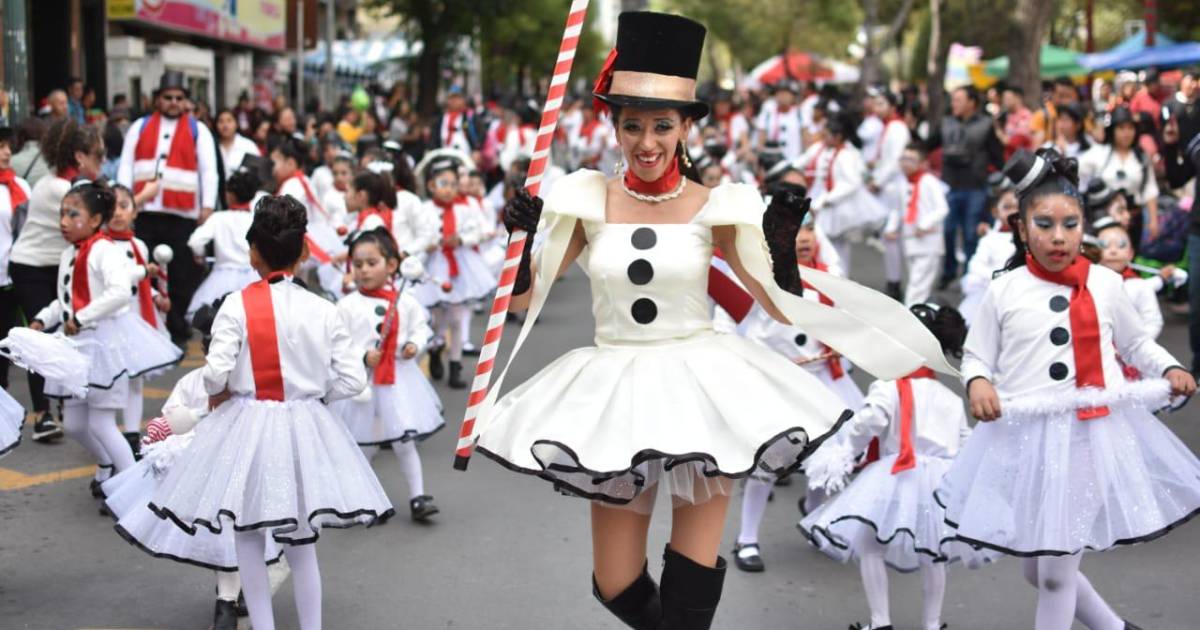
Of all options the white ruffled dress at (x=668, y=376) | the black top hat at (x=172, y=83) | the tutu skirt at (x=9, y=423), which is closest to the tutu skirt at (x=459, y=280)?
the black top hat at (x=172, y=83)

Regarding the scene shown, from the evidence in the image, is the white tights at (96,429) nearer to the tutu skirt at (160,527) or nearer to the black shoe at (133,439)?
the black shoe at (133,439)

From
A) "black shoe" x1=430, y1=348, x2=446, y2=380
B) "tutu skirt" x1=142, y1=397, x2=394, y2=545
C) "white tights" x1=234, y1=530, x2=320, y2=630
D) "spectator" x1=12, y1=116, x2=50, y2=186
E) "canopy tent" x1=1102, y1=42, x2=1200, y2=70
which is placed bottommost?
"black shoe" x1=430, y1=348, x2=446, y2=380

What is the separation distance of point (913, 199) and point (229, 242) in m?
6.21

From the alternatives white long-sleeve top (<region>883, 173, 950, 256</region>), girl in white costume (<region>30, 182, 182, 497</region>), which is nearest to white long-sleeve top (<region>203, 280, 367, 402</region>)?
girl in white costume (<region>30, 182, 182, 497</region>)

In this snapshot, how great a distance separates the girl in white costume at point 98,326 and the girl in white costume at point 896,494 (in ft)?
11.4

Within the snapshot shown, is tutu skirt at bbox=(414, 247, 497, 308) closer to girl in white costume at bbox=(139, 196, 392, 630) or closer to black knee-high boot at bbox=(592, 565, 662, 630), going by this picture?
girl in white costume at bbox=(139, 196, 392, 630)

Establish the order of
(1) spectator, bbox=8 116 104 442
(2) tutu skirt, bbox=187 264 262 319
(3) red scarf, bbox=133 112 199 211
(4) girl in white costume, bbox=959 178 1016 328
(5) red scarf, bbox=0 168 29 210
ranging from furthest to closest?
1. (3) red scarf, bbox=133 112 199 211
2. (2) tutu skirt, bbox=187 264 262 319
3. (5) red scarf, bbox=0 168 29 210
4. (4) girl in white costume, bbox=959 178 1016 328
5. (1) spectator, bbox=8 116 104 442

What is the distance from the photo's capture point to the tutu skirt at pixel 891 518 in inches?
226

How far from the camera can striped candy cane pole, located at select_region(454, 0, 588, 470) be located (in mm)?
4473

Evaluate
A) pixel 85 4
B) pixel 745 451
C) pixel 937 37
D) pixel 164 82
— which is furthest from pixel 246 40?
pixel 745 451

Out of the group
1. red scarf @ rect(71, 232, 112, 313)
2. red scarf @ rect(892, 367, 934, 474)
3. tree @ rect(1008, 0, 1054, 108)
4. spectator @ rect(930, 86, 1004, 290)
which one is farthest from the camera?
tree @ rect(1008, 0, 1054, 108)

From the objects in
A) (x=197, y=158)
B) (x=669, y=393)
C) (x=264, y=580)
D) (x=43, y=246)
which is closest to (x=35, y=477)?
(x=43, y=246)

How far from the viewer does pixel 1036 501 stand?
4.94m

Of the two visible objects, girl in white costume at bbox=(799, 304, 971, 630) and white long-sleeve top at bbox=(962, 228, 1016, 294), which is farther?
white long-sleeve top at bbox=(962, 228, 1016, 294)
